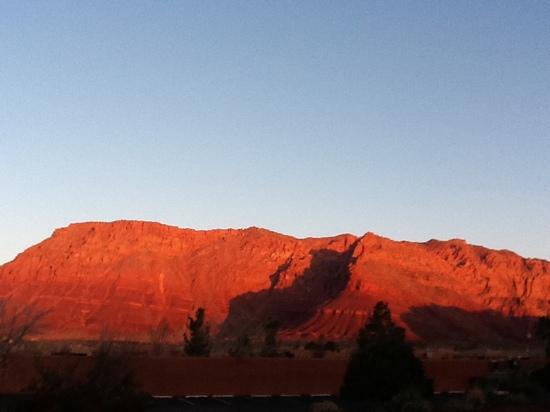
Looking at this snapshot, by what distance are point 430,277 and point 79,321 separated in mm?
42505

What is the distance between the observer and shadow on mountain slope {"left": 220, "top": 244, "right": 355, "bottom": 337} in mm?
99438

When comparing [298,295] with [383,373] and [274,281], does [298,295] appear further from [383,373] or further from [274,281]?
[383,373]

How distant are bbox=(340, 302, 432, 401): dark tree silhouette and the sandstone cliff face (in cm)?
6271

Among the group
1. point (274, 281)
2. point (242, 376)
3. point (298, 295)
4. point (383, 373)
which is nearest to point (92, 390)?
point (383, 373)

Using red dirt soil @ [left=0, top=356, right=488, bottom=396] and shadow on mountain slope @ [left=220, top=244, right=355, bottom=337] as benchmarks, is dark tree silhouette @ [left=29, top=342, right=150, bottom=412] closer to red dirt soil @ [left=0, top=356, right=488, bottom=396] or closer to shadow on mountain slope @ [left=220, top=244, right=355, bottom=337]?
red dirt soil @ [left=0, top=356, right=488, bottom=396]

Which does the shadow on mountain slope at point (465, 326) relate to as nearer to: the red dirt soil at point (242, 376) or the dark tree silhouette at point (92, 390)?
the red dirt soil at point (242, 376)

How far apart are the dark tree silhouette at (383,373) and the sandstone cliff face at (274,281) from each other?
206ft

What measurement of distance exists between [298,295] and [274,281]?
566 cm

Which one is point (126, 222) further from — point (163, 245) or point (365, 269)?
point (365, 269)

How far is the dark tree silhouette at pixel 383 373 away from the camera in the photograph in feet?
76.1

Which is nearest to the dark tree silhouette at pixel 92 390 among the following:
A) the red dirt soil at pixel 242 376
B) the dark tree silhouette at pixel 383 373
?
the dark tree silhouette at pixel 383 373

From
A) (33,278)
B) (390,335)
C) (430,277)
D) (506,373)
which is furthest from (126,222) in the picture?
(390,335)

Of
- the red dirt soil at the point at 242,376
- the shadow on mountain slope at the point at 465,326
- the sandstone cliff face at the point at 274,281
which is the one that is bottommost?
the red dirt soil at the point at 242,376

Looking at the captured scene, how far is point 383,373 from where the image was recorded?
915 inches
